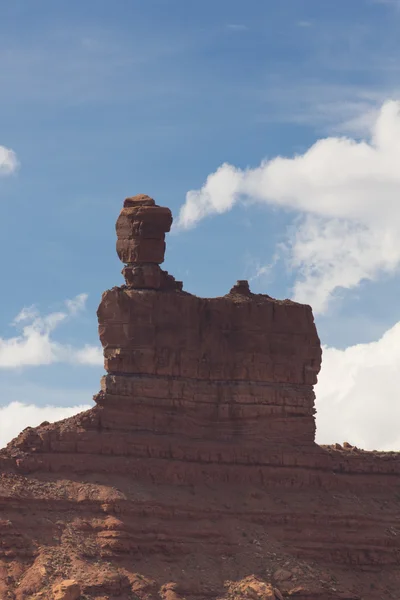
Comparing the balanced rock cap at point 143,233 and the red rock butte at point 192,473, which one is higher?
the balanced rock cap at point 143,233

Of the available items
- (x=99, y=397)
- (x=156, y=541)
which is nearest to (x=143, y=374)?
(x=99, y=397)

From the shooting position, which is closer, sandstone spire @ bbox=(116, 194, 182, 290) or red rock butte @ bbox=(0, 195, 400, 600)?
red rock butte @ bbox=(0, 195, 400, 600)

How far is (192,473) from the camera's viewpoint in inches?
3723

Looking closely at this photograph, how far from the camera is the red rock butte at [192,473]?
3509 inches

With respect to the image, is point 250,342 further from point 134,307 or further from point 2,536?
point 2,536

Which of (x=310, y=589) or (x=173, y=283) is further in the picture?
(x=173, y=283)

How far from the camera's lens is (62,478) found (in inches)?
3597

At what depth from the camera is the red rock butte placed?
8912 cm

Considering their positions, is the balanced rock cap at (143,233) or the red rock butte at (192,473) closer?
the red rock butte at (192,473)

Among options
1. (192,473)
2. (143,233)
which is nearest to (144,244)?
(143,233)

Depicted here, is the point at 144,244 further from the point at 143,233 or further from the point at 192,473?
the point at 192,473

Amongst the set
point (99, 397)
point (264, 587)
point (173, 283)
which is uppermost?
point (173, 283)

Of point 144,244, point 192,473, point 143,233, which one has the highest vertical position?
point 143,233

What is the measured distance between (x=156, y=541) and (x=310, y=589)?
7.30m
